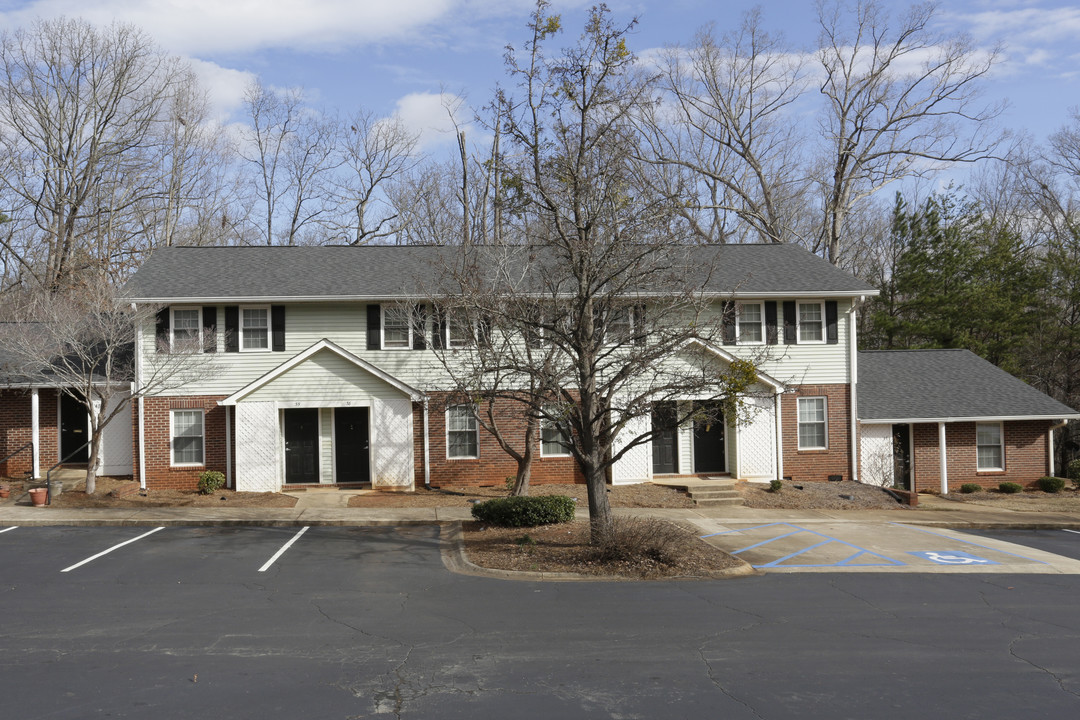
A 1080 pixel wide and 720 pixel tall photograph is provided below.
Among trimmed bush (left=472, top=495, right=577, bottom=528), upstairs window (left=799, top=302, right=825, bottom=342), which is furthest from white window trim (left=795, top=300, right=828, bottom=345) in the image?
trimmed bush (left=472, top=495, right=577, bottom=528)

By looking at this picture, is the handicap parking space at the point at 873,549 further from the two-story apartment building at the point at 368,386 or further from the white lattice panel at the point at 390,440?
the white lattice panel at the point at 390,440

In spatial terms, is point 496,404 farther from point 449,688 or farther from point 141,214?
point 141,214

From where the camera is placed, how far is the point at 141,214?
38000 mm

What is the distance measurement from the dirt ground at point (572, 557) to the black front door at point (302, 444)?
26.1 feet

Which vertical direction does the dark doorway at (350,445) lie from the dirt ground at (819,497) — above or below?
above

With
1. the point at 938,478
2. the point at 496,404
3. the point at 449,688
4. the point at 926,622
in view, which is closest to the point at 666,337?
the point at 926,622

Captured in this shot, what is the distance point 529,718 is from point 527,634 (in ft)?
8.32

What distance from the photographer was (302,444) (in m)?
21.9

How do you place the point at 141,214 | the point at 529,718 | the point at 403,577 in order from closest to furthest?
1. the point at 529,718
2. the point at 403,577
3. the point at 141,214

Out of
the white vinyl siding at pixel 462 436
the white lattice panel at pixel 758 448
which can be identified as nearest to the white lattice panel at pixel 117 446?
the white vinyl siding at pixel 462 436

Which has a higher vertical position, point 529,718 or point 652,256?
point 652,256

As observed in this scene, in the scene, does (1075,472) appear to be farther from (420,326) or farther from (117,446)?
(117,446)

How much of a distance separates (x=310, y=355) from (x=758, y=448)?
40.7 feet

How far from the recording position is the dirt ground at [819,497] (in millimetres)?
20578
